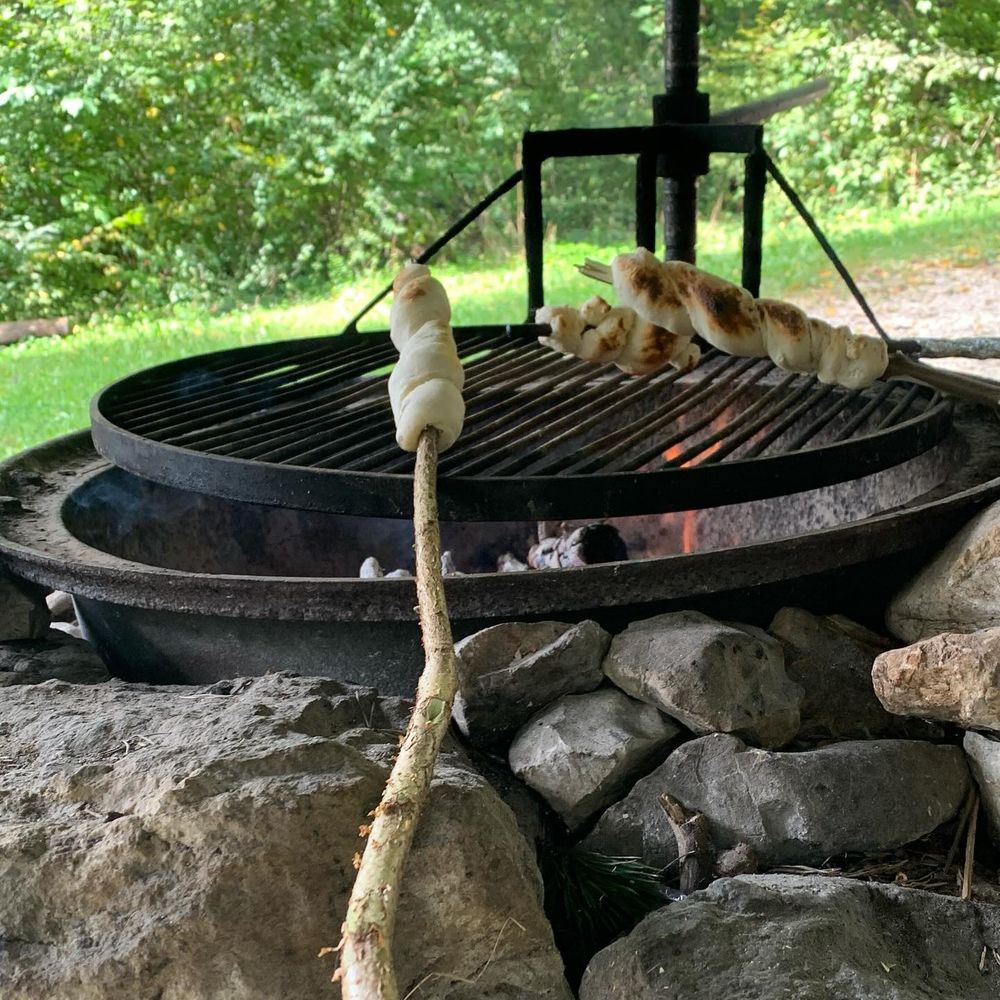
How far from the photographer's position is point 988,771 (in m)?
1.53

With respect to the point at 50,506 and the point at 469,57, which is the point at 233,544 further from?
the point at 469,57

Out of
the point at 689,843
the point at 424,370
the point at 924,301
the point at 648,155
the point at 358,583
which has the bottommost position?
the point at 924,301

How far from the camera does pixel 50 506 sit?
2.21 metres

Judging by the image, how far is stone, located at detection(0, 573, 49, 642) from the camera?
1.94 metres

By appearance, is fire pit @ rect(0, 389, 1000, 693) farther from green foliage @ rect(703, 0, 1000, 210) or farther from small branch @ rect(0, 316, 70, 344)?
green foliage @ rect(703, 0, 1000, 210)

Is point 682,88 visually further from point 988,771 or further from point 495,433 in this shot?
point 988,771

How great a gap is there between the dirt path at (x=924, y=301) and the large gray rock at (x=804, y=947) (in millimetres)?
4768

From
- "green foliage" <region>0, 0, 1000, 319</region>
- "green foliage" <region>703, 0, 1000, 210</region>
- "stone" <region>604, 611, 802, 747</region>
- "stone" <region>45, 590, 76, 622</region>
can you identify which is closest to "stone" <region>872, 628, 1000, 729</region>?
"stone" <region>604, 611, 802, 747</region>

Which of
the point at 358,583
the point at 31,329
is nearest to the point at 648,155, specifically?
the point at 358,583

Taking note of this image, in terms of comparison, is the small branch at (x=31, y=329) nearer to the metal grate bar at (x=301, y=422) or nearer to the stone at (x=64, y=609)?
the stone at (x=64, y=609)

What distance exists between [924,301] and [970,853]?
5874 millimetres

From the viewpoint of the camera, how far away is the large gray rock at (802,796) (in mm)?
1441

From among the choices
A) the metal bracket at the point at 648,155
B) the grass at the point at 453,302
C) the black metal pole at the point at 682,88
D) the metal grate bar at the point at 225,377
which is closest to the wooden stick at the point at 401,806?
the metal grate bar at the point at 225,377

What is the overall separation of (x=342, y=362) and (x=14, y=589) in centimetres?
84
